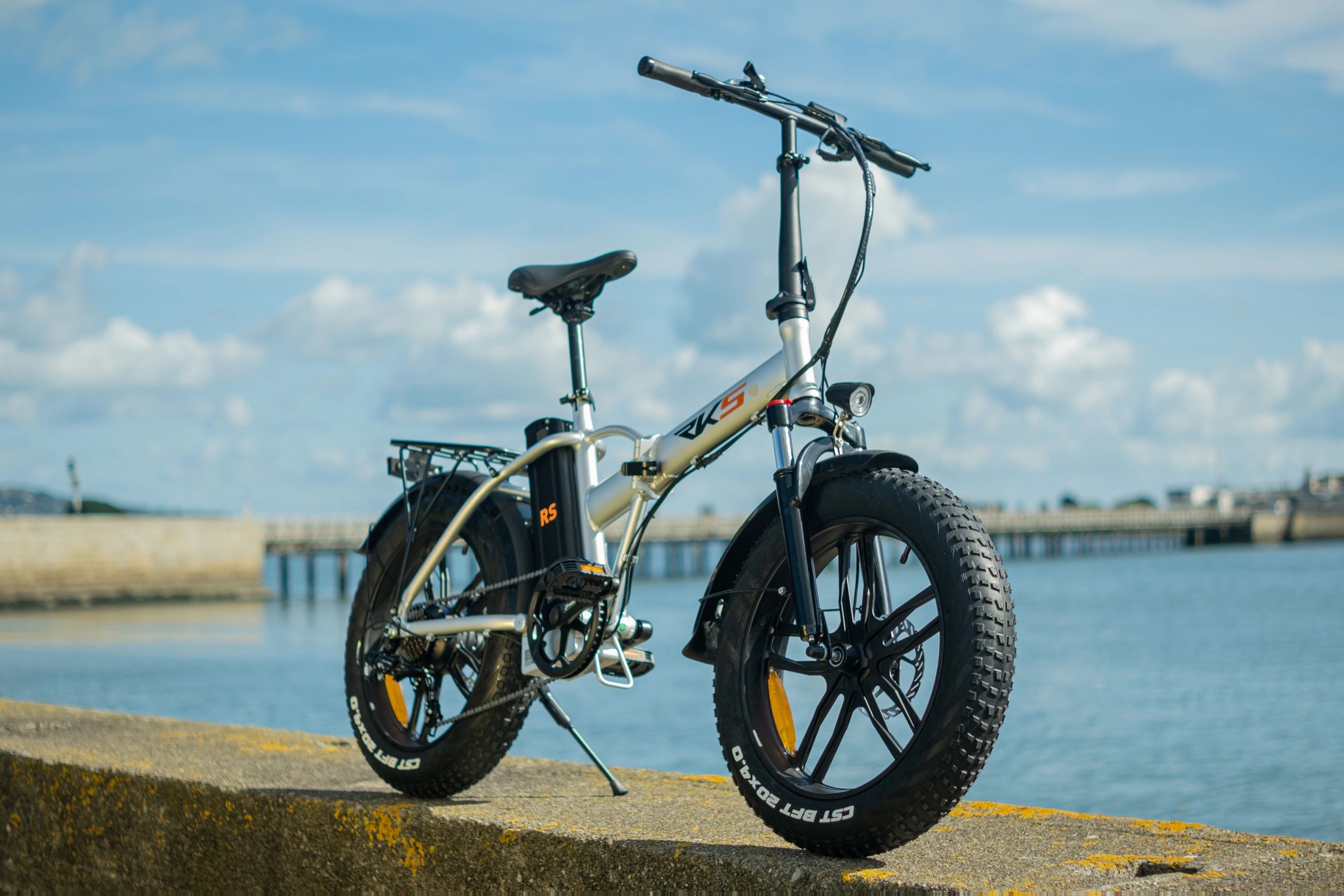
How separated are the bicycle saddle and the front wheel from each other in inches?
44.6

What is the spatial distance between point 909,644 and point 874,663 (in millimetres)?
107

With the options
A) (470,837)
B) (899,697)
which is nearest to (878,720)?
(899,697)

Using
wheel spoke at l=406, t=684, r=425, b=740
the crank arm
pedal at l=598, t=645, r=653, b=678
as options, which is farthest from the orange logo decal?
wheel spoke at l=406, t=684, r=425, b=740

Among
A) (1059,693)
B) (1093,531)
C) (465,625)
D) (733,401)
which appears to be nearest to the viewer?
(733,401)

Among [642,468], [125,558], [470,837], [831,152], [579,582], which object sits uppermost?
[831,152]

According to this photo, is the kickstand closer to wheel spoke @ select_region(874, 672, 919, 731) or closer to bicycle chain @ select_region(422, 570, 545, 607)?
bicycle chain @ select_region(422, 570, 545, 607)

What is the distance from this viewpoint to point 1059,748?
21781 mm

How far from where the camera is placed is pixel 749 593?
326 cm

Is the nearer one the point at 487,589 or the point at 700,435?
the point at 700,435

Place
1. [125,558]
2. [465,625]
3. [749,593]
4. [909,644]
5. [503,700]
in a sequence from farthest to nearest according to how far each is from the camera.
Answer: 1. [125,558]
2. [465,625]
3. [503,700]
4. [749,593]
5. [909,644]

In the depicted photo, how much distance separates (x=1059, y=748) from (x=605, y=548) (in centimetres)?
1953

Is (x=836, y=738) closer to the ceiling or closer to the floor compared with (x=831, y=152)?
closer to the floor

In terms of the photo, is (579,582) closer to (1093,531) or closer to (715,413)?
(715,413)

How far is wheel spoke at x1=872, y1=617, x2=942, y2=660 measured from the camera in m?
2.86
